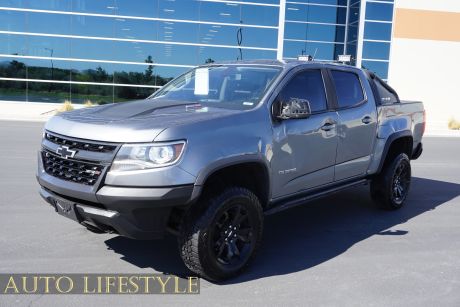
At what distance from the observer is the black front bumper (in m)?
3.51

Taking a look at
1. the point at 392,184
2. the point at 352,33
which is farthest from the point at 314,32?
the point at 392,184

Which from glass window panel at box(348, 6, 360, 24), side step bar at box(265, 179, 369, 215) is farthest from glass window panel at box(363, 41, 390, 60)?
side step bar at box(265, 179, 369, 215)

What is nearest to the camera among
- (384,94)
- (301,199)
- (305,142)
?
(305,142)

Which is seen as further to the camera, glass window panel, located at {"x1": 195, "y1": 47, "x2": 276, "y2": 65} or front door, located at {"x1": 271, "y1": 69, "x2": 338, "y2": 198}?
glass window panel, located at {"x1": 195, "y1": 47, "x2": 276, "y2": 65}

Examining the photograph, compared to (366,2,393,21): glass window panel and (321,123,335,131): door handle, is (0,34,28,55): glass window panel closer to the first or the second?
(366,2,393,21): glass window panel

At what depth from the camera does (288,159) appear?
4566mm

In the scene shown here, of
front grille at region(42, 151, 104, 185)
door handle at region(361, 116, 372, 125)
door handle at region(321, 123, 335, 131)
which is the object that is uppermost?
door handle at region(361, 116, 372, 125)

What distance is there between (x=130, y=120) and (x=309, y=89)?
6.97ft

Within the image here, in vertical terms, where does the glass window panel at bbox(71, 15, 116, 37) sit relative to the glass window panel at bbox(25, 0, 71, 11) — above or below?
below

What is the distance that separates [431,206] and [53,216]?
5.31 meters

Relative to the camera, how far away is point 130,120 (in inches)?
150

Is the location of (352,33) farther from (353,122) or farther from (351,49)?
(353,122)

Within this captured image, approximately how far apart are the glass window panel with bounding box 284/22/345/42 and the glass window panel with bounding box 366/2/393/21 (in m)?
1.94

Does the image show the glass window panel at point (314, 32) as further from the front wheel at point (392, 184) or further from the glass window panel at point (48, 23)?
the front wheel at point (392, 184)
